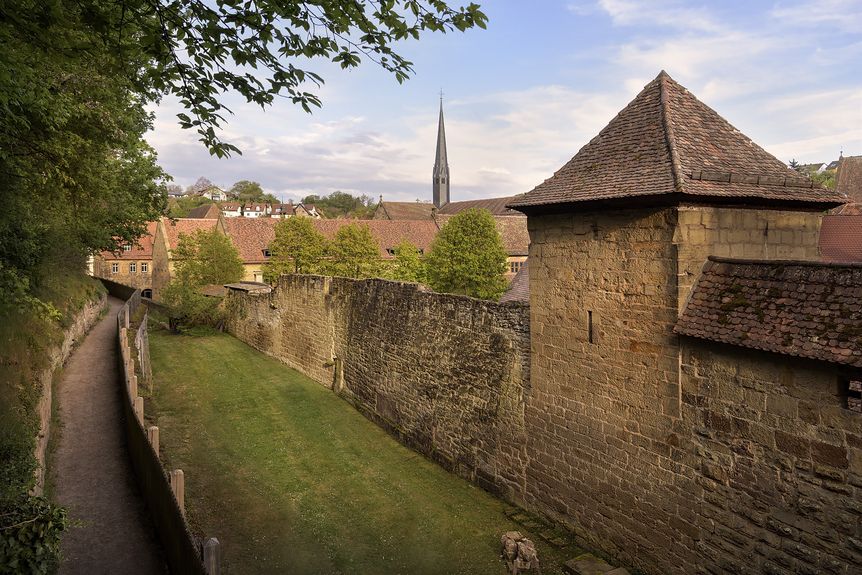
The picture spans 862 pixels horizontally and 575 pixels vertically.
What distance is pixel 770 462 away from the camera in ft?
22.4

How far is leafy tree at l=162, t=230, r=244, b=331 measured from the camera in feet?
87.5

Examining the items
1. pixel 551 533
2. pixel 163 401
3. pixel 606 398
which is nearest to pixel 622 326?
pixel 606 398

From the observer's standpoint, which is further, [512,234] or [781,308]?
[512,234]

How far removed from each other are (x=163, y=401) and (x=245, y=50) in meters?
13.4

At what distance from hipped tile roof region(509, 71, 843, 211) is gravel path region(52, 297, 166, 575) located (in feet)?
23.7

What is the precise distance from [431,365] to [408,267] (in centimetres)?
2346

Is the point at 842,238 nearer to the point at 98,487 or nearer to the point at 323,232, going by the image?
the point at 98,487

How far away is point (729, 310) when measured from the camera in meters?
7.37

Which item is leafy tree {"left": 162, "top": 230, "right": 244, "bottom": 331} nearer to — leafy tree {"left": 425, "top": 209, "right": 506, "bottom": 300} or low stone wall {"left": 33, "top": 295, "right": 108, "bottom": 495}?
low stone wall {"left": 33, "top": 295, "right": 108, "bottom": 495}

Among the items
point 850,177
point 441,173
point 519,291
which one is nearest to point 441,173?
point 441,173

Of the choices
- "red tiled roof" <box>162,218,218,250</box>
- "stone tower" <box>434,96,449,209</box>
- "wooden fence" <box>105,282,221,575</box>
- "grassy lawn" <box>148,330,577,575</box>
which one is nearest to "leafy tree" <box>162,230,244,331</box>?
"red tiled roof" <box>162,218,218,250</box>

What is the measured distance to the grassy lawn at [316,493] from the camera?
30.2 ft

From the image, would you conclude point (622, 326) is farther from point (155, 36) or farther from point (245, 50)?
point (155, 36)

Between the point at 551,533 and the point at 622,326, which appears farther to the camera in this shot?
the point at 551,533
